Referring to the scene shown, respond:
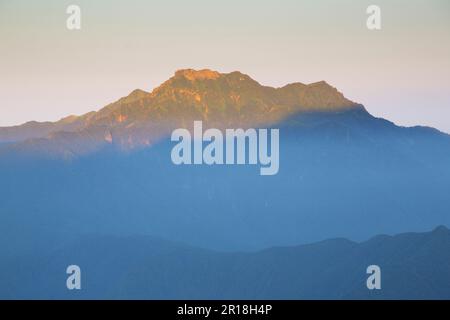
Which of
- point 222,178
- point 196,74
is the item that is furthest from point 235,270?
point 196,74

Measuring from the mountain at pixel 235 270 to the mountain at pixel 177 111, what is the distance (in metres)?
8.56

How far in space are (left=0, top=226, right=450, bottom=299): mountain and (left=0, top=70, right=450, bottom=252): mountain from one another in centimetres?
247

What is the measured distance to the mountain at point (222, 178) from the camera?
7931 centimetres

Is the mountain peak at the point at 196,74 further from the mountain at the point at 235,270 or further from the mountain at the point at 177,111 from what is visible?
the mountain at the point at 235,270

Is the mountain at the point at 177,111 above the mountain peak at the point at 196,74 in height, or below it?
below

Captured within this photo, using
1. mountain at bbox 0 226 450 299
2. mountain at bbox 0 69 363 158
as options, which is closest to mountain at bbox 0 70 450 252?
mountain at bbox 0 69 363 158

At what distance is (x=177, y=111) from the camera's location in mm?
88062

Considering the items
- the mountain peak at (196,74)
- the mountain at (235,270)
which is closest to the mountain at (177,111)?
the mountain peak at (196,74)

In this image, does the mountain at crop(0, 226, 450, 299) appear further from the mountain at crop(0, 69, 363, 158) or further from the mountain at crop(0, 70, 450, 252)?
the mountain at crop(0, 69, 363, 158)

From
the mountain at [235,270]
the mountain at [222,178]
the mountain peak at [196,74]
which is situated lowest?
the mountain at [235,270]

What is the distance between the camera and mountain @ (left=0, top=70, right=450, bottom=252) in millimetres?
79312
